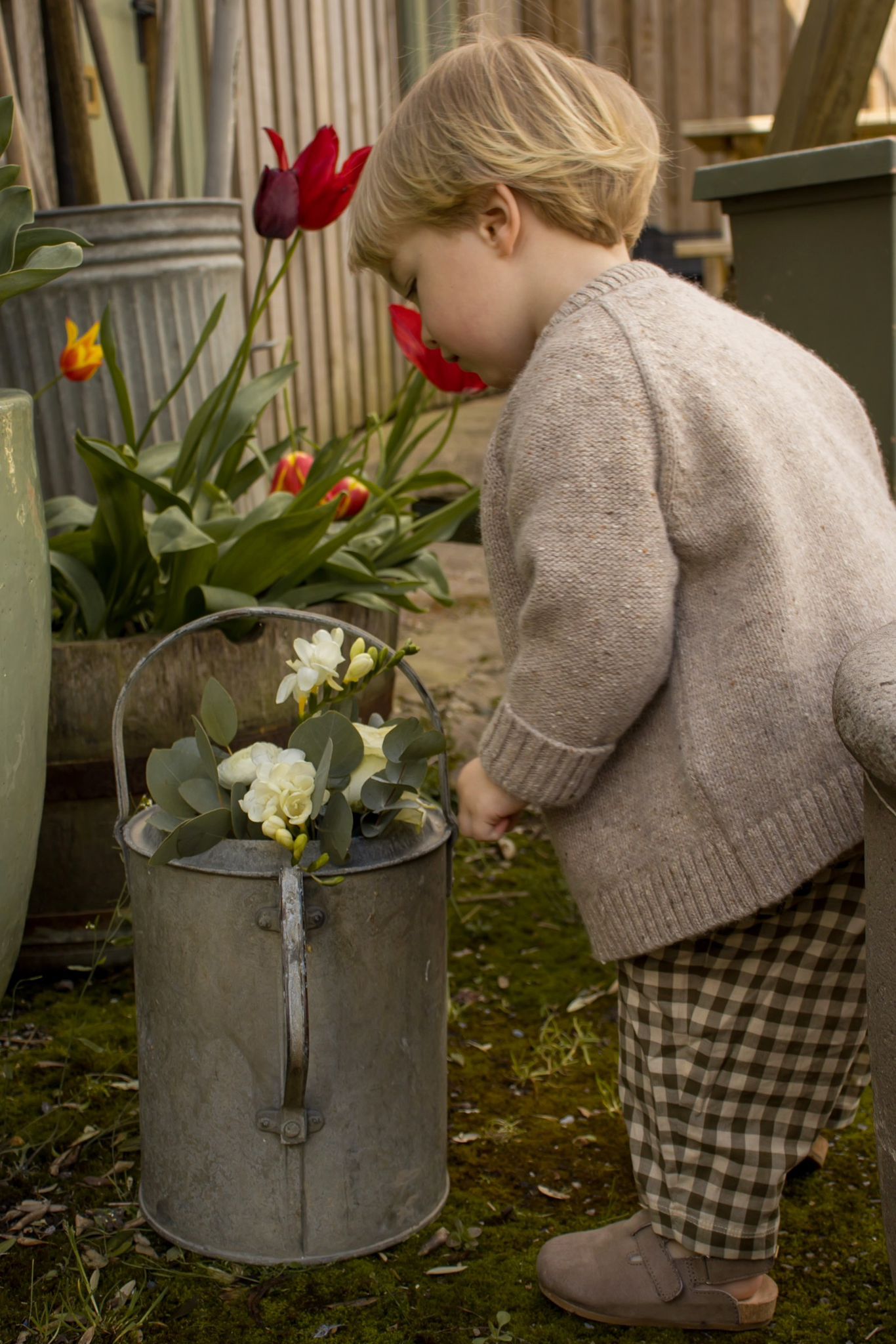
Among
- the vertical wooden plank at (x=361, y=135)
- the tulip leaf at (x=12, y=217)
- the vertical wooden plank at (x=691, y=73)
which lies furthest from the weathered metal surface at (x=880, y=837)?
the vertical wooden plank at (x=691, y=73)

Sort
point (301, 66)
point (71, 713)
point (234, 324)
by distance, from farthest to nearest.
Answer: point (301, 66) < point (234, 324) < point (71, 713)

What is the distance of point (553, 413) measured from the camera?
52.5 inches

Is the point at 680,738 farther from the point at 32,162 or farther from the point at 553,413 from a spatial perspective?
the point at 32,162

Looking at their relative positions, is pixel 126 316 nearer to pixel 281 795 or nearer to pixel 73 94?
pixel 73 94

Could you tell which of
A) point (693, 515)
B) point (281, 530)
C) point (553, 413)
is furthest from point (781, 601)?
point (281, 530)

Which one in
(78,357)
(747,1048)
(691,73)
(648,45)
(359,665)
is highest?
(648,45)

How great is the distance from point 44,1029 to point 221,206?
1568mm

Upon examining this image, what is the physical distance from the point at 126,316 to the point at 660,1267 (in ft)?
6.25

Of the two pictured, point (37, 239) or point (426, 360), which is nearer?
point (37, 239)

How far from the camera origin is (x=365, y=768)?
1.49 m

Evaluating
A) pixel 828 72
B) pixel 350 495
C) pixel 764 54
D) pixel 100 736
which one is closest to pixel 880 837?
pixel 100 736

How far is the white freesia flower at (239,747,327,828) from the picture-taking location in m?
1.37

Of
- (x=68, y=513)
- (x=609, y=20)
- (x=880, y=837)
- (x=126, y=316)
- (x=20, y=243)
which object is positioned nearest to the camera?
(x=880, y=837)

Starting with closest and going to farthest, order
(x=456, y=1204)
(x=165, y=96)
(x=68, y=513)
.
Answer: (x=456, y=1204) → (x=68, y=513) → (x=165, y=96)
